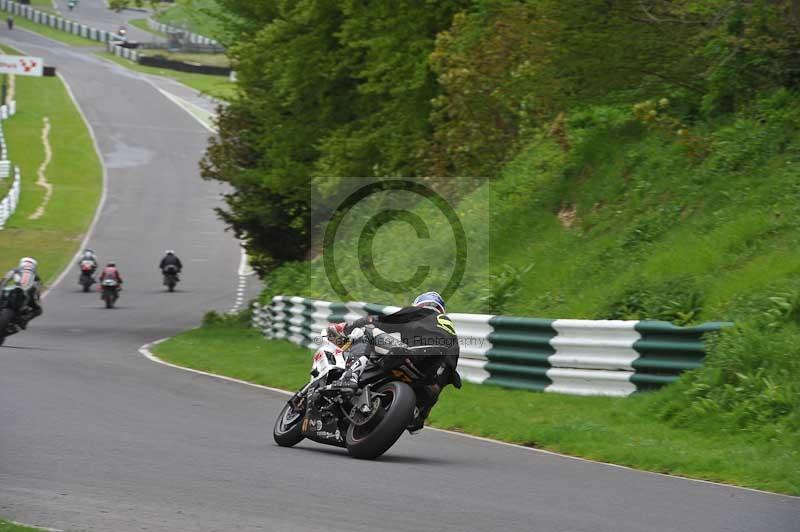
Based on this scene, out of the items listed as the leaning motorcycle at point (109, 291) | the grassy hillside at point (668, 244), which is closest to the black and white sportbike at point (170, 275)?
the leaning motorcycle at point (109, 291)

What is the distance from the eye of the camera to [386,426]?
1014 cm

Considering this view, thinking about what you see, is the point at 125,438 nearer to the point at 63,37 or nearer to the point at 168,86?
the point at 168,86

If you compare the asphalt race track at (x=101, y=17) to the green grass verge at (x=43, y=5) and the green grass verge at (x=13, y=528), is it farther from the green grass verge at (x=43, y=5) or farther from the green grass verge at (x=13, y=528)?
the green grass verge at (x=13, y=528)

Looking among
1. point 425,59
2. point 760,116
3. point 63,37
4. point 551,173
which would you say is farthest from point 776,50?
point 63,37

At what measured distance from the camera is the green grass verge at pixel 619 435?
32.8 ft

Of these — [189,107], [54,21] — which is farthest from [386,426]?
[54,21]

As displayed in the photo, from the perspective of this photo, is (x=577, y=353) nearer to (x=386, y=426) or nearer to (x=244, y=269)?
(x=386, y=426)

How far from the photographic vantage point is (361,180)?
2588 cm

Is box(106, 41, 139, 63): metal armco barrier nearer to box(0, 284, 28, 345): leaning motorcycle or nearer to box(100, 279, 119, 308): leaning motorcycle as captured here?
box(100, 279, 119, 308): leaning motorcycle

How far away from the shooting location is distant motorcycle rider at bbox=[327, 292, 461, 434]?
10570 mm

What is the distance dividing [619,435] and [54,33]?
113m

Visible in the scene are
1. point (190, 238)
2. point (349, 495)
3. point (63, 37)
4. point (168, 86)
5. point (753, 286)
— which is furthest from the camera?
point (63, 37)

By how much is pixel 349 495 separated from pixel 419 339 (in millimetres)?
2447

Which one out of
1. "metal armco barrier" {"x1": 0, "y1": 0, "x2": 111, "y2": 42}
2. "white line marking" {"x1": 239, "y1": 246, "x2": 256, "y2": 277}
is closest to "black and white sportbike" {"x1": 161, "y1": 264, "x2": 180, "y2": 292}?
"white line marking" {"x1": 239, "y1": 246, "x2": 256, "y2": 277}
